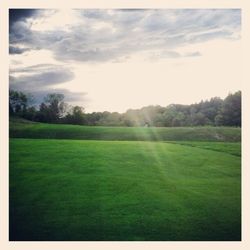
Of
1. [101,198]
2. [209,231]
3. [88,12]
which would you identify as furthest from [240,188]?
[88,12]

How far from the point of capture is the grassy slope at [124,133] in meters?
9.64

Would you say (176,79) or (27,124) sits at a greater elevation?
(176,79)

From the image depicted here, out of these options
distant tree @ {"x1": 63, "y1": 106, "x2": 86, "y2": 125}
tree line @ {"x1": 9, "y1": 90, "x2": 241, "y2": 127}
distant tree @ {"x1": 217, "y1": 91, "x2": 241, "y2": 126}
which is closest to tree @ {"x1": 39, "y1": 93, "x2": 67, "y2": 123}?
tree line @ {"x1": 9, "y1": 90, "x2": 241, "y2": 127}

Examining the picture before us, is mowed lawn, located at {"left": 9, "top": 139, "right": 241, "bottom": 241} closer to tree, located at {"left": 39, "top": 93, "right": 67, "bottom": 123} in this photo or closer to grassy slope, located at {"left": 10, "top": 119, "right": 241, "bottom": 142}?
grassy slope, located at {"left": 10, "top": 119, "right": 241, "bottom": 142}

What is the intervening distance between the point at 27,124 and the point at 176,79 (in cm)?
504

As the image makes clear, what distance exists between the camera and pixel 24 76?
8641mm

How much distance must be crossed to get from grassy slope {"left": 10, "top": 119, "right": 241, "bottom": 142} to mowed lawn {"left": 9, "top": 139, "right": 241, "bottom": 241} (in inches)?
11.8

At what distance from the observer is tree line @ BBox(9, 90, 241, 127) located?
881 cm

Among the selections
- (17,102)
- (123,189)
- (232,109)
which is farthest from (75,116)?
(232,109)

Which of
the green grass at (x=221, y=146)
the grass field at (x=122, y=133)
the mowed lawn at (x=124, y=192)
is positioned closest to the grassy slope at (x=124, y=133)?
the grass field at (x=122, y=133)

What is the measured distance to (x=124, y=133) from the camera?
10094 mm

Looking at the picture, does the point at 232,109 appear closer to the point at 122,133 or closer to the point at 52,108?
the point at 122,133

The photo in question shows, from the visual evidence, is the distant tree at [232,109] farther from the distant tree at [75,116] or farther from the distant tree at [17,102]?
the distant tree at [17,102]
